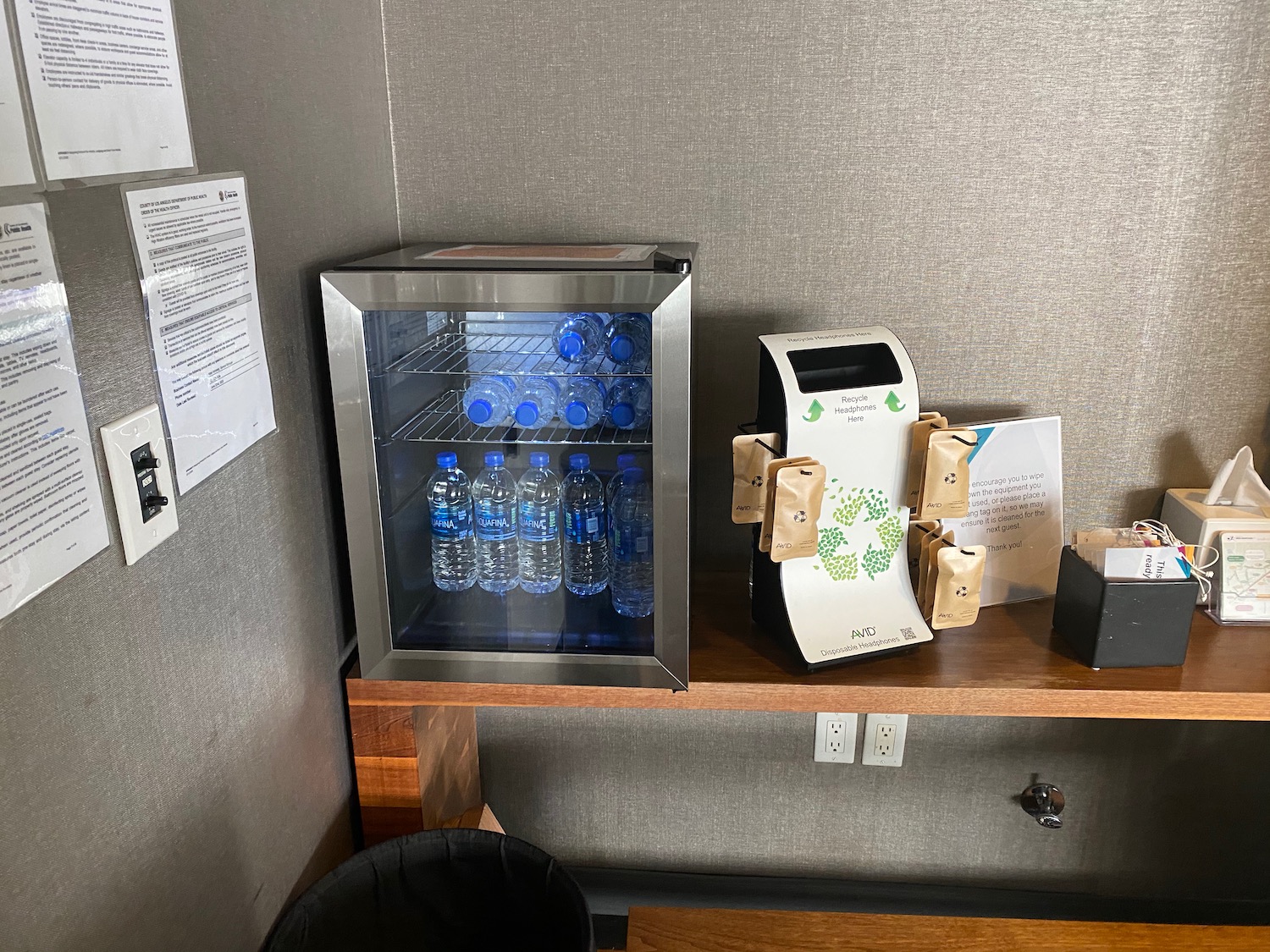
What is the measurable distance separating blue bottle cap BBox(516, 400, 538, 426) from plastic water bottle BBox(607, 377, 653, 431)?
0.36ft

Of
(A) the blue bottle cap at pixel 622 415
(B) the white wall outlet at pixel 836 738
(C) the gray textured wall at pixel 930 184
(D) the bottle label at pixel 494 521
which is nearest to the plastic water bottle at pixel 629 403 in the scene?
(A) the blue bottle cap at pixel 622 415

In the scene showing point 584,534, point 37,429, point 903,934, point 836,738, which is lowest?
point 903,934

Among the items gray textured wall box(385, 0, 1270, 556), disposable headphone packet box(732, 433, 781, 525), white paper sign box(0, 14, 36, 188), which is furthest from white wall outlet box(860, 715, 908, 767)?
white paper sign box(0, 14, 36, 188)

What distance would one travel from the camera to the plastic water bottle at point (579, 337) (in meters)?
1.28

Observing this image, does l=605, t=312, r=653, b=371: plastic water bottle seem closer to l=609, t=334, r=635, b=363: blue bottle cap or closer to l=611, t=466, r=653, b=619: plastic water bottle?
l=609, t=334, r=635, b=363: blue bottle cap

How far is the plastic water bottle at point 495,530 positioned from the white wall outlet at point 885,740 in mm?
830

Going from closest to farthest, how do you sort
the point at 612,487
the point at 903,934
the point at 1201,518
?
the point at 612,487
the point at 1201,518
the point at 903,934

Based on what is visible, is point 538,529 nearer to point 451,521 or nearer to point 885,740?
point 451,521

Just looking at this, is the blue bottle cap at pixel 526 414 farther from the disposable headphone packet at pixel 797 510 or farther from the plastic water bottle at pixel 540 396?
the disposable headphone packet at pixel 797 510

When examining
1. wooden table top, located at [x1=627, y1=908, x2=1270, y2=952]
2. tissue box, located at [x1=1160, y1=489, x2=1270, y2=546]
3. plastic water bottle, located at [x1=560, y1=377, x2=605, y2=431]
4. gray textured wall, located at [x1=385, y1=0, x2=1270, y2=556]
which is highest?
gray textured wall, located at [x1=385, y1=0, x2=1270, y2=556]

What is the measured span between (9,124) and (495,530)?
0.84 m

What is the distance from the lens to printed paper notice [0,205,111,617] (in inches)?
28.3

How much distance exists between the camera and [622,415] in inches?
52.4

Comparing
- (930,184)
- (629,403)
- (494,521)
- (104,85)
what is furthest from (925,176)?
(104,85)
